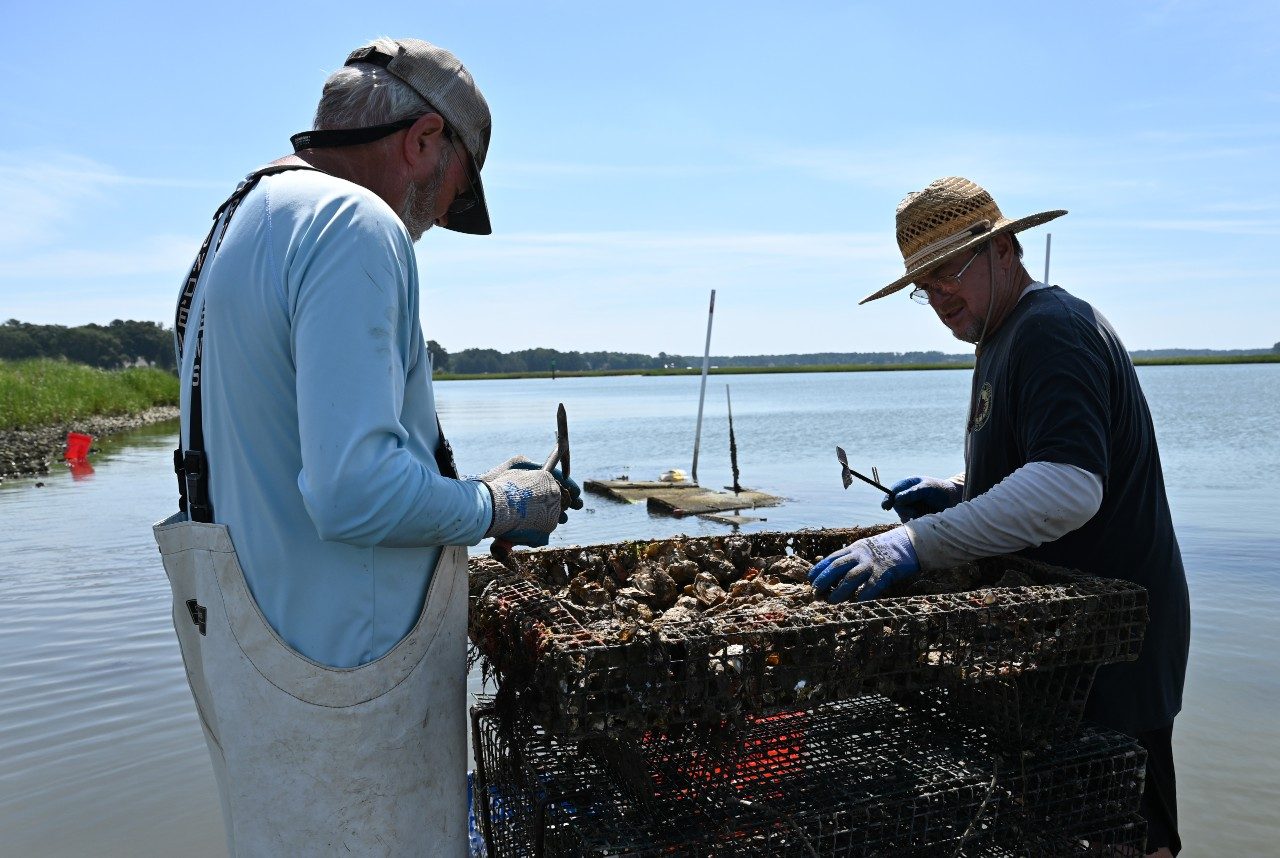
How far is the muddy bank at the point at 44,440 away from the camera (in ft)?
66.0

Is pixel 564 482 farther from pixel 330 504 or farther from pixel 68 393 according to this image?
pixel 68 393

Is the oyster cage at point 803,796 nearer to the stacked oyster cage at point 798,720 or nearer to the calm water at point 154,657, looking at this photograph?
the stacked oyster cage at point 798,720

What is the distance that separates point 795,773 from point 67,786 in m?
4.40

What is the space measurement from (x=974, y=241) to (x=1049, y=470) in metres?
0.75

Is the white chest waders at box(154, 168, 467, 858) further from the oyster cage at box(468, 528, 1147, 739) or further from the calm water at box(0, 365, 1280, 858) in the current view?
the calm water at box(0, 365, 1280, 858)

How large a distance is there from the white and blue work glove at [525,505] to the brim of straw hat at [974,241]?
54.1 inches

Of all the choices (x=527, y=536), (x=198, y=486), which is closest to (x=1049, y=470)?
(x=527, y=536)

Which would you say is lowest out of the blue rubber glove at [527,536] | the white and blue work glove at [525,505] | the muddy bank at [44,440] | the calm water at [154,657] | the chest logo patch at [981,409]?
the calm water at [154,657]

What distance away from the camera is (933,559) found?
7.96 feet

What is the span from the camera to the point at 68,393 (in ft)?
111

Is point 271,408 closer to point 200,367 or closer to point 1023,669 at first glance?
point 200,367

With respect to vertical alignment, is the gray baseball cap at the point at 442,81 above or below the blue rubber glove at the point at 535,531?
above

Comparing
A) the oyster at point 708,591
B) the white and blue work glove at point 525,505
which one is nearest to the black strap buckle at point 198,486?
the white and blue work glove at point 525,505

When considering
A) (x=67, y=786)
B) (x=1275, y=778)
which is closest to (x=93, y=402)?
(x=67, y=786)
